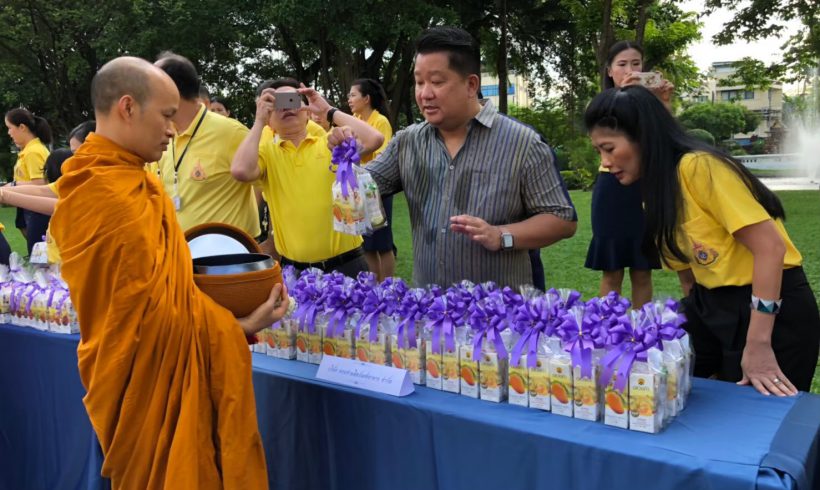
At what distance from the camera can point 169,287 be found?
159cm

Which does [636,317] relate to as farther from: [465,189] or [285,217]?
[285,217]

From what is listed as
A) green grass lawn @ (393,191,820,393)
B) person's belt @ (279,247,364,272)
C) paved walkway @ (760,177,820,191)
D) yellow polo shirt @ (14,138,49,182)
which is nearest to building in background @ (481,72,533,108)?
person's belt @ (279,247,364,272)

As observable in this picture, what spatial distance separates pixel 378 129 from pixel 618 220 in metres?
2.18

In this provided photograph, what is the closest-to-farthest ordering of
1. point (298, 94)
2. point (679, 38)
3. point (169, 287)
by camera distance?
point (169, 287), point (298, 94), point (679, 38)

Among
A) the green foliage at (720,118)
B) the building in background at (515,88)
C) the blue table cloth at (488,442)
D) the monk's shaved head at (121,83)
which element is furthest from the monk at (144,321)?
the green foliage at (720,118)

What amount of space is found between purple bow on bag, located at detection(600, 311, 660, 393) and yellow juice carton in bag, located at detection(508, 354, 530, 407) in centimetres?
19

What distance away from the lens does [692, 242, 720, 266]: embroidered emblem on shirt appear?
71.1 inches

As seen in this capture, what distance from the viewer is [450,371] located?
1.77 metres

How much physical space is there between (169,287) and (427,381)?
2.40 ft

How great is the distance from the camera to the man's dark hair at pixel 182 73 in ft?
8.68

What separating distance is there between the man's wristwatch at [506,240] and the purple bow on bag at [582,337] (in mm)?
564

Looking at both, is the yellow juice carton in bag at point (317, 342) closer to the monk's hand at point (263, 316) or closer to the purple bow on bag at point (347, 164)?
the monk's hand at point (263, 316)

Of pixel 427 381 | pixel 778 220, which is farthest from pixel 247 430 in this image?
pixel 778 220

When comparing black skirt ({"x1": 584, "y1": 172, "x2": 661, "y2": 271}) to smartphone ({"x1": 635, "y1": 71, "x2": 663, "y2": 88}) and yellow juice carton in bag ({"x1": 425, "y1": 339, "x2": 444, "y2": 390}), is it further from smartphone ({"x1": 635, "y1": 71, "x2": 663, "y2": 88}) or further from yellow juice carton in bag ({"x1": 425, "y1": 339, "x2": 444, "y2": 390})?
yellow juice carton in bag ({"x1": 425, "y1": 339, "x2": 444, "y2": 390})
